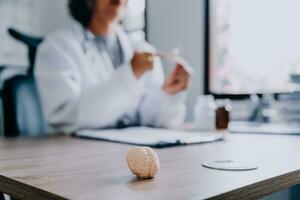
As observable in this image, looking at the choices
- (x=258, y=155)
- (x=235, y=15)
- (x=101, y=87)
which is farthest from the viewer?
(x=235, y=15)

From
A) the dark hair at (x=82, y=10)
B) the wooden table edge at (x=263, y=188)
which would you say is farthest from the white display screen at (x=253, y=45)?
the wooden table edge at (x=263, y=188)

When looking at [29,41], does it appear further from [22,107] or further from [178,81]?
[178,81]

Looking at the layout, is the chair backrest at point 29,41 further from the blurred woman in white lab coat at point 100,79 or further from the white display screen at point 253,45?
the white display screen at point 253,45

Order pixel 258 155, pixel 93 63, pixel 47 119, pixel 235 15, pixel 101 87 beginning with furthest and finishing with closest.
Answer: pixel 235 15 → pixel 93 63 → pixel 47 119 → pixel 101 87 → pixel 258 155

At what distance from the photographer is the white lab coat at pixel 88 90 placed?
139 cm

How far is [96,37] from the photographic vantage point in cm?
174

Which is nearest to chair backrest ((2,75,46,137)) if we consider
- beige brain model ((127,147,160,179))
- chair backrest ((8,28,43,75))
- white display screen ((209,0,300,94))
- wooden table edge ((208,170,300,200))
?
chair backrest ((8,28,43,75))

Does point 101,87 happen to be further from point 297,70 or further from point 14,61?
point 297,70

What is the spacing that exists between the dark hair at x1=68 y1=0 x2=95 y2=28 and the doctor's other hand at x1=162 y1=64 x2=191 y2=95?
18.5 inches

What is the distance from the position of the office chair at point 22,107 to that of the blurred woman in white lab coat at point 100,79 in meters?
0.06

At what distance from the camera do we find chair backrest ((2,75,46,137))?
5.16ft

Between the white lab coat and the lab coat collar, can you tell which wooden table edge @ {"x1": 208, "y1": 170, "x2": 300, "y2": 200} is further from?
the lab coat collar

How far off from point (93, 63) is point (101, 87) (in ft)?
0.94

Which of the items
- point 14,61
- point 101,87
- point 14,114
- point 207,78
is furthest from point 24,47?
point 207,78
